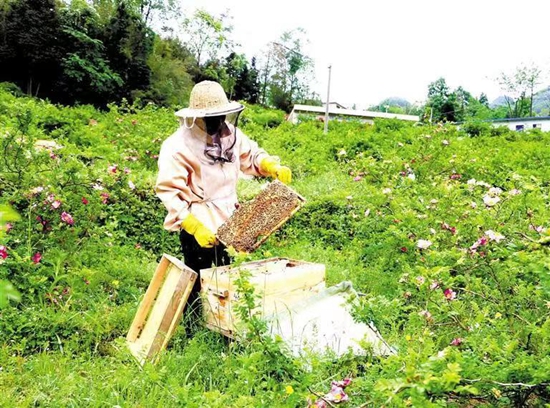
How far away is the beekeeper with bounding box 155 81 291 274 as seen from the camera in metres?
3.07

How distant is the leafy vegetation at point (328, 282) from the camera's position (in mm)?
1938

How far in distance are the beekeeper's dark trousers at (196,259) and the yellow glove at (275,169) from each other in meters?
0.58

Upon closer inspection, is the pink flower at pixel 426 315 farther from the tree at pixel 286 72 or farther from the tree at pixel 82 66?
the tree at pixel 286 72

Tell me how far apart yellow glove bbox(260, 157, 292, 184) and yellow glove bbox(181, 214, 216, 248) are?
2.08 ft

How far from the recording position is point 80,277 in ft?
12.7

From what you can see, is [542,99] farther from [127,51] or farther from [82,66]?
[82,66]

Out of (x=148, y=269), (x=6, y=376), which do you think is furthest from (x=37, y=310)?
(x=148, y=269)

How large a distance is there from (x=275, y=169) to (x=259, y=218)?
53 centimetres

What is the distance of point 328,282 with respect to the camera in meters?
4.56

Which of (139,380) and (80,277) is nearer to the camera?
(139,380)

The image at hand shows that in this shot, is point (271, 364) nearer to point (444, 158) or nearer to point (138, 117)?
point (444, 158)

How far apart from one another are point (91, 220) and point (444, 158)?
568 cm

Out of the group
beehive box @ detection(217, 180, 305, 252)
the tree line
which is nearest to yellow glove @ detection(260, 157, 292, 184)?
beehive box @ detection(217, 180, 305, 252)

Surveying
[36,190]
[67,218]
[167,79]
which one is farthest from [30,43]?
[67,218]
